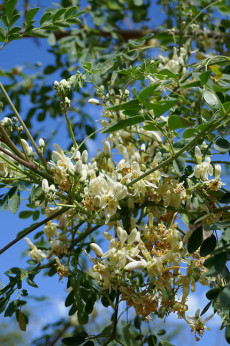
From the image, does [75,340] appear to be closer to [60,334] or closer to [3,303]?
[3,303]

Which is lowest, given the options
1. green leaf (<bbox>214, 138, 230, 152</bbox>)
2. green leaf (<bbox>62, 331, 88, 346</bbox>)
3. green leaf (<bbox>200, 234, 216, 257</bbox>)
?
green leaf (<bbox>62, 331, 88, 346</bbox>)

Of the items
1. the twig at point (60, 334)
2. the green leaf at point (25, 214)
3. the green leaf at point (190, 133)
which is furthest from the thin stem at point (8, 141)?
the twig at point (60, 334)

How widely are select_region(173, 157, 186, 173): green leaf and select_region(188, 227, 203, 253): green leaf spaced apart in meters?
0.14

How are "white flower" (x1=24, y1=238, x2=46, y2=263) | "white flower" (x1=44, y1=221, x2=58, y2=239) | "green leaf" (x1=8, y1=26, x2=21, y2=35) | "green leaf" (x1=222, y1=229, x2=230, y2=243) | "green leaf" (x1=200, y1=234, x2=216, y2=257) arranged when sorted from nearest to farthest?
"green leaf" (x1=222, y1=229, x2=230, y2=243) < "green leaf" (x1=200, y1=234, x2=216, y2=257) < "green leaf" (x1=8, y1=26, x2=21, y2=35) < "white flower" (x1=44, y1=221, x2=58, y2=239) < "white flower" (x1=24, y1=238, x2=46, y2=263)

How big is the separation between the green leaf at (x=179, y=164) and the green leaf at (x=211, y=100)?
15 cm

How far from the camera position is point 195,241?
44.3 inches

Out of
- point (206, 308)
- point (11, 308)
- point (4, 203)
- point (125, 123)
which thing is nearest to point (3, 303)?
point (11, 308)

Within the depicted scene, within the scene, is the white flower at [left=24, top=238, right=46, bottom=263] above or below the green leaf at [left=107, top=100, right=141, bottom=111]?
below

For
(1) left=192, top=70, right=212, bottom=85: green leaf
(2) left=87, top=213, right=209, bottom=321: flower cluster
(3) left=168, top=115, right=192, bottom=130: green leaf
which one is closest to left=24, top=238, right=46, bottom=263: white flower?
(2) left=87, top=213, right=209, bottom=321: flower cluster

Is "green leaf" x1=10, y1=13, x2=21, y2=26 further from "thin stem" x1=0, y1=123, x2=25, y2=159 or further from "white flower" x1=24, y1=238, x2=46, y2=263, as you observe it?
"white flower" x1=24, y1=238, x2=46, y2=263

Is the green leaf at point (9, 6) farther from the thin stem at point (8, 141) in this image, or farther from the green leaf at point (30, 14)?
the thin stem at point (8, 141)

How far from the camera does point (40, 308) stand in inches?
86.5

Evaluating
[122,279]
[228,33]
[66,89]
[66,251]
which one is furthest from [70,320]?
[228,33]

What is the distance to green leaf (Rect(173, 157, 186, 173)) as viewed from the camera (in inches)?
43.3
